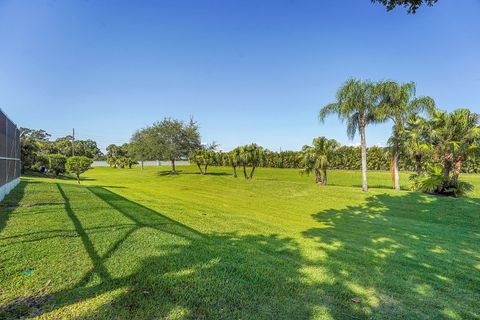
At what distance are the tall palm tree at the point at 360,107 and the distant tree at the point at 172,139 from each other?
20.8m

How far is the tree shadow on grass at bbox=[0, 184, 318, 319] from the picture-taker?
7.79ft

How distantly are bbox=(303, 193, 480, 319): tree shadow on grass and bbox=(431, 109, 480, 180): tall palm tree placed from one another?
4250mm

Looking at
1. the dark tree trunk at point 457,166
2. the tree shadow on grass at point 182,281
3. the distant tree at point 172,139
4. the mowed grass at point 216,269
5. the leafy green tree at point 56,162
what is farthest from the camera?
the distant tree at point 172,139

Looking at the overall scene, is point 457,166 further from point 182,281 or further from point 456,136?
point 182,281

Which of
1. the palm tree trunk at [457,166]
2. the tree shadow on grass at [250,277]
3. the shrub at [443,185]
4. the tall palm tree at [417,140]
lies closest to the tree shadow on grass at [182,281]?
the tree shadow on grass at [250,277]

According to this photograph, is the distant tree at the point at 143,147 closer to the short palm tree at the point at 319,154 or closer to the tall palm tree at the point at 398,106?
the short palm tree at the point at 319,154

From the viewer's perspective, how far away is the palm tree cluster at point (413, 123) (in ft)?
41.1

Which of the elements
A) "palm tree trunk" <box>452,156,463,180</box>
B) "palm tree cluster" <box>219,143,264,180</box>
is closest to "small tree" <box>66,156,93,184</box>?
"palm tree cluster" <box>219,143,264,180</box>

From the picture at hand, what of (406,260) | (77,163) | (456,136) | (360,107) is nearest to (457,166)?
(456,136)

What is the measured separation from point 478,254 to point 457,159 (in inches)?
391

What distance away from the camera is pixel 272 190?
634 inches

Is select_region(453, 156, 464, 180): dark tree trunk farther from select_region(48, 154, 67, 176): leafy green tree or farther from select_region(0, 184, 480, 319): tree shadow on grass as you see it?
select_region(48, 154, 67, 176): leafy green tree

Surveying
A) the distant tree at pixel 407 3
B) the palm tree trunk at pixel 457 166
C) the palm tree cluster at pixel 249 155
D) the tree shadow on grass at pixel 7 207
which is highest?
the distant tree at pixel 407 3

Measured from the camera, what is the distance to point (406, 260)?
4312 mm
